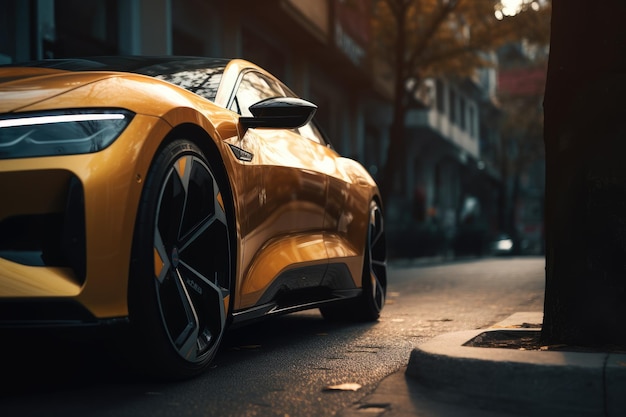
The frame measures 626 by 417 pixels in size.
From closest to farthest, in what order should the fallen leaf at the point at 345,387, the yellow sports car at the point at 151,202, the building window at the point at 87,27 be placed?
the yellow sports car at the point at 151,202 < the fallen leaf at the point at 345,387 < the building window at the point at 87,27

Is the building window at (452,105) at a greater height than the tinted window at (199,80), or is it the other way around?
the building window at (452,105)

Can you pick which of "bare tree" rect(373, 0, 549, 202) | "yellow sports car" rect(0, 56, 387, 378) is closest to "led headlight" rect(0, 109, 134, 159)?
"yellow sports car" rect(0, 56, 387, 378)

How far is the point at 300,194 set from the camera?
5.00 m

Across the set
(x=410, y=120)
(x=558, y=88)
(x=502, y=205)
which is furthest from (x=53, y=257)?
(x=502, y=205)

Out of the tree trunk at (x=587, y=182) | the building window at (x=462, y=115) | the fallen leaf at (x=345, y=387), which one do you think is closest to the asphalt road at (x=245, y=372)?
the fallen leaf at (x=345, y=387)

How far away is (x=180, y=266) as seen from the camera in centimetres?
370

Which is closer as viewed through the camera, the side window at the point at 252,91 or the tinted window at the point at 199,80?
the tinted window at the point at 199,80

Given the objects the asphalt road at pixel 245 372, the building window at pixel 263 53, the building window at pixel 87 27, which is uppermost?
the building window at pixel 263 53

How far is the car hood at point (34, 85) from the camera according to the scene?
3.47 m

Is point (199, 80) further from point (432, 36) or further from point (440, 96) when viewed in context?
point (440, 96)

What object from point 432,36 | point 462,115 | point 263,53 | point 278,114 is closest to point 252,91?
point 278,114

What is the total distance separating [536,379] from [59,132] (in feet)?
5.99

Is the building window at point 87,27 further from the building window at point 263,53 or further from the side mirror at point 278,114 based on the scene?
the side mirror at point 278,114

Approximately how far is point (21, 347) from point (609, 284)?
2.59 metres
